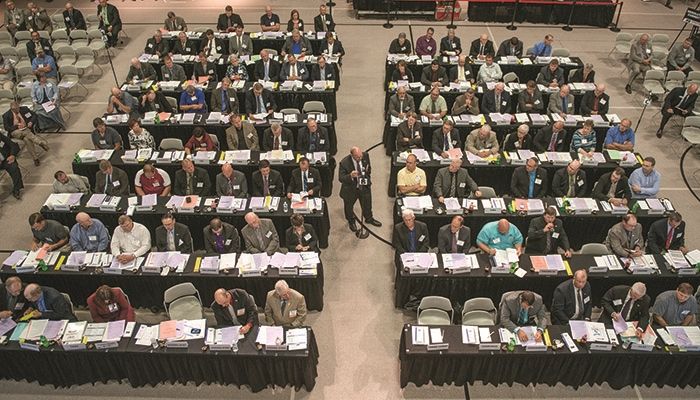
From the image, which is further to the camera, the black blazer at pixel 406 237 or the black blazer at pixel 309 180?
the black blazer at pixel 309 180

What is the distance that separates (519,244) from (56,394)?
24.0ft

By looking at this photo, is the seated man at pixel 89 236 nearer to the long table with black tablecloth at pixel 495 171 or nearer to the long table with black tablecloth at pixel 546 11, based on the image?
the long table with black tablecloth at pixel 495 171

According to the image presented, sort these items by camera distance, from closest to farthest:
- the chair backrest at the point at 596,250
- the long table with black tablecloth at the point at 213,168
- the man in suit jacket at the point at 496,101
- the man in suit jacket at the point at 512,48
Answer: the chair backrest at the point at 596,250 → the long table with black tablecloth at the point at 213,168 → the man in suit jacket at the point at 496,101 → the man in suit jacket at the point at 512,48

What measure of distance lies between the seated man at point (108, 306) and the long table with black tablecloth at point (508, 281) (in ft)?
13.5

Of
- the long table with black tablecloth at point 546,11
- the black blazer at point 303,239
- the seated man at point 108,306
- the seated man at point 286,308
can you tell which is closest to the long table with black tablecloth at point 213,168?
the black blazer at point 303,239

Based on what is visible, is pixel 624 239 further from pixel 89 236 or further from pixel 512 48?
pixel 89 236

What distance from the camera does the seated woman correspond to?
9062 mm

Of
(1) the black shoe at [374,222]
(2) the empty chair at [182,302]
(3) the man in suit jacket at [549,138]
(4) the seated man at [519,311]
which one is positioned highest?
(3) the man in suit jacket at [549,138]

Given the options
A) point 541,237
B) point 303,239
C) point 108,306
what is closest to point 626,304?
point 541,237

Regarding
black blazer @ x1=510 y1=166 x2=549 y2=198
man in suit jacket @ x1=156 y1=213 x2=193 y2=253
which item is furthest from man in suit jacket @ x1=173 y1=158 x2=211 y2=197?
black blazer @ x1=510 y1=166 x2=549 y2=198

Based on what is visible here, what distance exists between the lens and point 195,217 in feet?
32.9

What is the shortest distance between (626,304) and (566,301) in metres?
0.83

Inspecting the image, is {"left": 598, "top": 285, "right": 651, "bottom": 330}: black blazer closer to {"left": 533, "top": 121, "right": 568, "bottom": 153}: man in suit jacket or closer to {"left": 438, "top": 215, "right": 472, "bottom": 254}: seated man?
{"left": 438, "top": 215, "right": 472, "bottom": 254}: seated man

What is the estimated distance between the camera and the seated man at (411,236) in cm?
909
